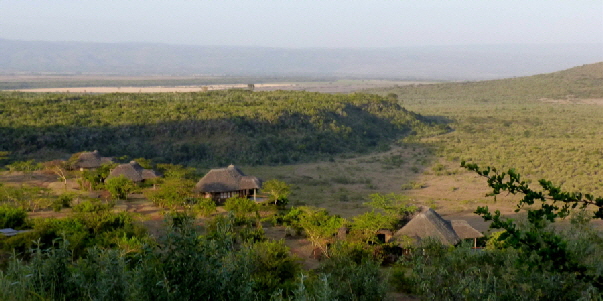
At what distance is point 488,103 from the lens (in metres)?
81.4

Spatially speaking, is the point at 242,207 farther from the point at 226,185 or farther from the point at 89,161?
the point at 89,161

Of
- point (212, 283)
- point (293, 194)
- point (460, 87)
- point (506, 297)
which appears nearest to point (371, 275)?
point (506, 297)

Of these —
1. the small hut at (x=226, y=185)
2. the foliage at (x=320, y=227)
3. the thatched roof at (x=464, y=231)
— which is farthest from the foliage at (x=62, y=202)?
the thatched roof at (x=464, y=231)

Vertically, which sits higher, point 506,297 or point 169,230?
point 169,230

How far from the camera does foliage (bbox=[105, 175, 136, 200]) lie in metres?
21.2

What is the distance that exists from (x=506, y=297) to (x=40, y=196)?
743 inches

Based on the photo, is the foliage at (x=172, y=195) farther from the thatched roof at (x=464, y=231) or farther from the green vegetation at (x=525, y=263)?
the green vegetation at (x=525, y=263)

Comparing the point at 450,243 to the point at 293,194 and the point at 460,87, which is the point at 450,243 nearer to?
the point at 293,194

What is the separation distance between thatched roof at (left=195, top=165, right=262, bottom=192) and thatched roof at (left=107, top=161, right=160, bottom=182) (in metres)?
3.44

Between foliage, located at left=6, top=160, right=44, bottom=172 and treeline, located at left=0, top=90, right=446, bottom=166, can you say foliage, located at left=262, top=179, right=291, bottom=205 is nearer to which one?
treeline, located at left=0, top=90, right=446, bottom=166

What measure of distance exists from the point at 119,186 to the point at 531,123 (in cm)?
4595

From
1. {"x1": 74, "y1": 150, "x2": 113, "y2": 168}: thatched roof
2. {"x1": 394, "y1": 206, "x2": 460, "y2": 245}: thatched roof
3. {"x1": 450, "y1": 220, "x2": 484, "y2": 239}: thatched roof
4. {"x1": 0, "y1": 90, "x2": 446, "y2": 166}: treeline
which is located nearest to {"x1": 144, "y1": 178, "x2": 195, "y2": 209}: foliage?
{"x1": 74, "y1": 150, "x2": 113, "y2": 168}: thatched roof

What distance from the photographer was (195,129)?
37156 millimetres

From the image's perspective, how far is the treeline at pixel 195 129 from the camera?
33312 mm
